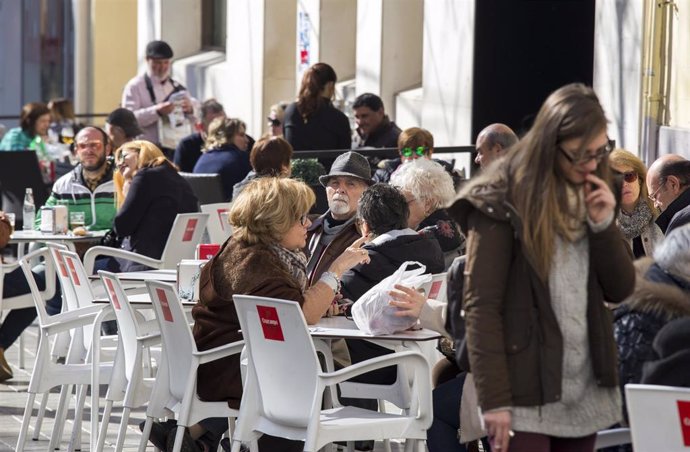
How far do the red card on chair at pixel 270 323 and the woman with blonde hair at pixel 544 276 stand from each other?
5.13 ft

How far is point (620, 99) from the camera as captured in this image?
1089cm

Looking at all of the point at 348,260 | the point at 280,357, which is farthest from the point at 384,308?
the point at 280,357

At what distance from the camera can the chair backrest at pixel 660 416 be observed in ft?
13.6

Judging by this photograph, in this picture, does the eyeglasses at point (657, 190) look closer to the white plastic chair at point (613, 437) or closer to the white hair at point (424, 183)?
the white hair at point (424, 183)

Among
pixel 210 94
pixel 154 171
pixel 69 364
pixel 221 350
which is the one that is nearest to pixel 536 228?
pixel 221 350

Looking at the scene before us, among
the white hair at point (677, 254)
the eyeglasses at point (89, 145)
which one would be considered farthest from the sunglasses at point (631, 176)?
the eyeglasses at point (89, 145)

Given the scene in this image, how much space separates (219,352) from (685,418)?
2.51 m

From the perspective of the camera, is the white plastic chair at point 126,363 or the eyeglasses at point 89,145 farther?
the eyeglasses at point 89,145

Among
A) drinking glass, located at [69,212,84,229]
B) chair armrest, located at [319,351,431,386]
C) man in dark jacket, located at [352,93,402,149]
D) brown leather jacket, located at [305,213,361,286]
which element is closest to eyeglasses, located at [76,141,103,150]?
drinking glass, located at [69,212,84,229]

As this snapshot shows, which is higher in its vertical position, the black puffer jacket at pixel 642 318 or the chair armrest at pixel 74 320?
the black puffer jacket at pixel 642 318

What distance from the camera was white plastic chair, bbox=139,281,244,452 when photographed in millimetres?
6250

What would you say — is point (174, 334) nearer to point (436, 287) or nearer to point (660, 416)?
point (436, 287)

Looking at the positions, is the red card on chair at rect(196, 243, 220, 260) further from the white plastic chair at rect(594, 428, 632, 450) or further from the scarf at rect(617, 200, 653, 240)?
Result: the white plastic chair at rect(594, 428, 632, 450)

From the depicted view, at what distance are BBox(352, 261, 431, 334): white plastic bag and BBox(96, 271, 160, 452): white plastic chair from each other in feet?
3.79
